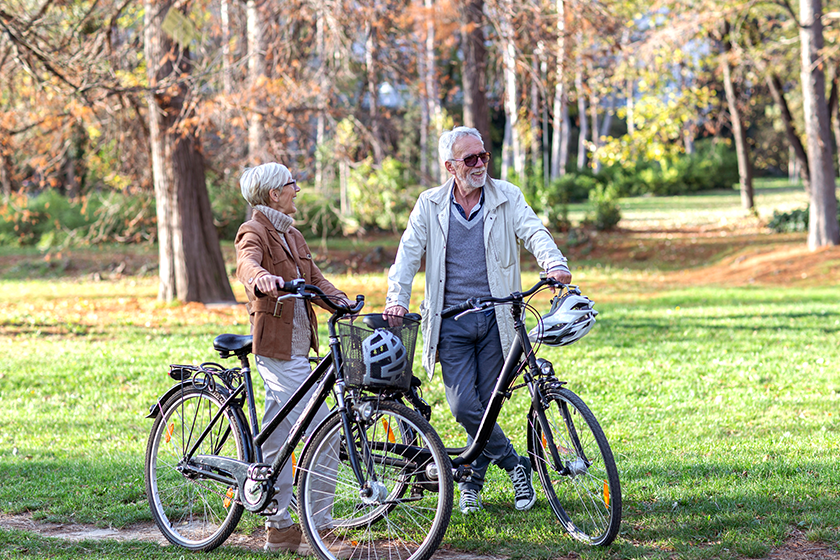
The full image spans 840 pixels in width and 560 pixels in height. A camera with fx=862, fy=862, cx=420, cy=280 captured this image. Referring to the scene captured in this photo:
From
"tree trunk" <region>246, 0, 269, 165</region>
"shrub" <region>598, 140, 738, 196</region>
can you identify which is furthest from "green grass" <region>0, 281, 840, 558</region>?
"shrub" <region>598, 140, 738, 196</region>

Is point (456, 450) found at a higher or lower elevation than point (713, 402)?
higher

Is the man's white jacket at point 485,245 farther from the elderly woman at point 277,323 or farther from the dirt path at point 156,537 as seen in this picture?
the dirt path at point 156,537

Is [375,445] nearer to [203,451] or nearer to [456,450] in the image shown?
[456,450]

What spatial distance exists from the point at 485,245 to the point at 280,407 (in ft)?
4.37

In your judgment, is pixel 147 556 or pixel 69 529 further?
pixel 69 529

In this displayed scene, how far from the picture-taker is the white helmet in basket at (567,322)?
3.92 meters

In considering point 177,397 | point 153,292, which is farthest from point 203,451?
point 153,292

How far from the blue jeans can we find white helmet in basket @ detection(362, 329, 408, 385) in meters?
0.73

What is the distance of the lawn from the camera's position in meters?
4.41

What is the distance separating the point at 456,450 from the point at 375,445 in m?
0.57

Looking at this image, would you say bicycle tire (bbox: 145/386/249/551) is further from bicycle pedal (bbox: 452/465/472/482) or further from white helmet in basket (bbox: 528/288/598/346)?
white helmet in basket (bbox: 528/288/598/346)

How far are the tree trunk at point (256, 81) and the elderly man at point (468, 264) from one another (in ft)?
26.0

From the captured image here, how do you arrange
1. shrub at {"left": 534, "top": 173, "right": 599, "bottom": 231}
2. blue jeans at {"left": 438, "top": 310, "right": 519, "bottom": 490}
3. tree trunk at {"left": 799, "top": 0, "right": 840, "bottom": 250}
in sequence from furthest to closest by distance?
1. shrub at {"left": 534, "top": 173, "right": 599, "bottom": 231}
2. tree trunk at {"left": 799, "top": 0, "right": 840, "bottom": 250}
3. blue jeans at {"left": 438, "top": 310, "right": 519, "bottom": 490}

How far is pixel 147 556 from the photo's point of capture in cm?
427
